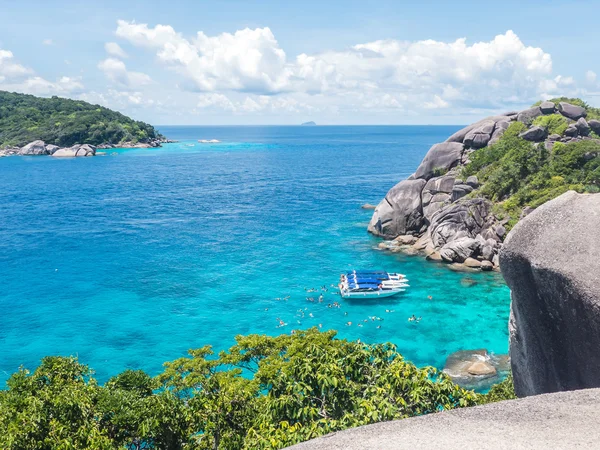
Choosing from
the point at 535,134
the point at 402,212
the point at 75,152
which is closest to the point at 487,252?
the point at 402,212

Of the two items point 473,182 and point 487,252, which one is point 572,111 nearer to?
point 473,182

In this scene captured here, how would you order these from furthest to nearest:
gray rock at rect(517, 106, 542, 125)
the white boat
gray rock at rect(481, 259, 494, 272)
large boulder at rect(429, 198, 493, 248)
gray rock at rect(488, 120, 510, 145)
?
1. gray rock at rect(517, 106, 542, 125)
2. gray rock at rect(488, 120, 510, 145)
3. large boulder at rect(429, 198, 493, 248)
4. gray rock at rect(481, 259, 494, 272)
5. the white boat

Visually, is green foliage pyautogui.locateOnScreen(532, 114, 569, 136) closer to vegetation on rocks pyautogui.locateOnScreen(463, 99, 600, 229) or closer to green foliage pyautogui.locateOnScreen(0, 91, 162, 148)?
vegetation on rocks pyautogui.locateOnScreen(463, 99, 600, 229)

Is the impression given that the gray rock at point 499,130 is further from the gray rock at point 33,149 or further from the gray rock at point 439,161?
the gray rock at point 33,149

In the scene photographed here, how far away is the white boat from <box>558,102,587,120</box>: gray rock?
40.5 metres

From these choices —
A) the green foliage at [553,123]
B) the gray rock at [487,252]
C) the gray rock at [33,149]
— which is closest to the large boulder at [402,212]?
the gray rock at [487,252]

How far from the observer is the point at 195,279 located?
159 ft

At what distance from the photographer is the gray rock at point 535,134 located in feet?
207

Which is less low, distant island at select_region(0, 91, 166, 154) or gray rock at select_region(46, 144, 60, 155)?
distant island at select_region(0, 91, 166, 154)

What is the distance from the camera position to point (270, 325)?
39.1 meters

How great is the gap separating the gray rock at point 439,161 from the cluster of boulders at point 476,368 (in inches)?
1384

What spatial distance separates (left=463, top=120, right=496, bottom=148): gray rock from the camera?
2687 inches

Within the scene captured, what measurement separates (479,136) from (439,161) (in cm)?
852

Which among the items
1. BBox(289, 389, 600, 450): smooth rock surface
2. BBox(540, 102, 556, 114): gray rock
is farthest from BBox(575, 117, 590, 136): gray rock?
BBox(289, 389, 600, 450): smooth rock surface
